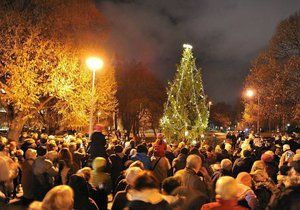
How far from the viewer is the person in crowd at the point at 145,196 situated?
18.2 feet

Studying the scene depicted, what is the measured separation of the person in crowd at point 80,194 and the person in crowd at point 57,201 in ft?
5.67

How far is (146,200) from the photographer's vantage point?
558cm

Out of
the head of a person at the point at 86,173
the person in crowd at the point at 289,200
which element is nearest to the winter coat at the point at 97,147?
the head of a person at the point at 86,173

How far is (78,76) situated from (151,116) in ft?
111

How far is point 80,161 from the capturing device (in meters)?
12.8

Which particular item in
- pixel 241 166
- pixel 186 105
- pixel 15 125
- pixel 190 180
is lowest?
pixel 190 180

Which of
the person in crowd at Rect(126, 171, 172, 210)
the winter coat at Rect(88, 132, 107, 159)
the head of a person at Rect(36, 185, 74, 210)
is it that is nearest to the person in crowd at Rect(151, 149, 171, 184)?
the winter coat at Rect(88, 132, 107, 159)

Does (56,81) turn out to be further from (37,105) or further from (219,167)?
(219,167)

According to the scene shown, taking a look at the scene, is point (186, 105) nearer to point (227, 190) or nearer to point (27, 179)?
point (27, 179)

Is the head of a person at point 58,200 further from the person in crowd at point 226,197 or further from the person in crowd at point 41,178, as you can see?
the person in crowd at point 41,178

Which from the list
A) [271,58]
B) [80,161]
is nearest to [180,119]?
[271,58]

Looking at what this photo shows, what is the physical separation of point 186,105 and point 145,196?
25.1m

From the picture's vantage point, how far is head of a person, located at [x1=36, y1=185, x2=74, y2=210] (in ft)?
17.0

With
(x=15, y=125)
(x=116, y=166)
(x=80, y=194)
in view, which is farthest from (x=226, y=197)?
(x=15, y=125)
